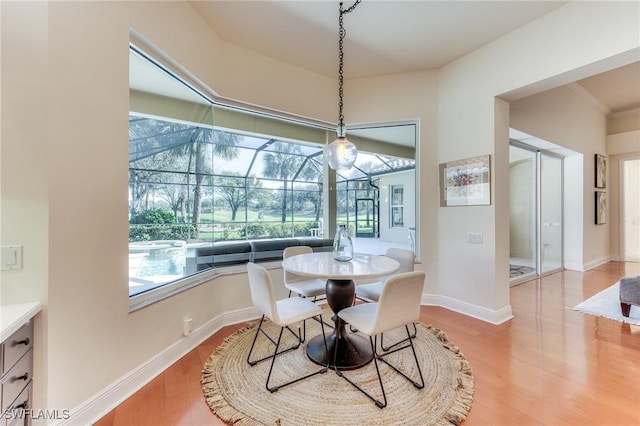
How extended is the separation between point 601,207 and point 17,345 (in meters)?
9.02

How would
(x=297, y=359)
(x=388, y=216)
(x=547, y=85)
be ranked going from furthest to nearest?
1. (x=388, y=216)
2. (x=547, y=85)
3. (x=297, y=359)

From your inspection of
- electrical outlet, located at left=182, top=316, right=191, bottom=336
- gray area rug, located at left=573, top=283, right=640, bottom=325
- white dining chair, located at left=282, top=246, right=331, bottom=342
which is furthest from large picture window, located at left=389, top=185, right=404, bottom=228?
electrical outlet, located at left=182, top=316, right=191, bottom=336

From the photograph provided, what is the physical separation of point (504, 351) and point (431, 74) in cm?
336

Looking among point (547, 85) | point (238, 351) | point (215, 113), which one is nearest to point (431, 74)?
point (547, 85)

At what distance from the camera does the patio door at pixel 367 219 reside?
202 inches

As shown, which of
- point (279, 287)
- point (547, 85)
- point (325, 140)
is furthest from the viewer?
point (325, 140)

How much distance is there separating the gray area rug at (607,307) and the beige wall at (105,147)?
1.20 m

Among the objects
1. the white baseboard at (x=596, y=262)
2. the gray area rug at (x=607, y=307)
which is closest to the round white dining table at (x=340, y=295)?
the gray area rug at (x=607, y=307)

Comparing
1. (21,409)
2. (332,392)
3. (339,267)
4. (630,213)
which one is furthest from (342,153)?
(630,213)

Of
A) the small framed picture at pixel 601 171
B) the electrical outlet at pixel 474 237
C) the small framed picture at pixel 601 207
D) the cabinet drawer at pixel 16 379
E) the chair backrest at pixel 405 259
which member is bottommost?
the cabinet drawer at pixel 16 379

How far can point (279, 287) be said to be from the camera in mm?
3412

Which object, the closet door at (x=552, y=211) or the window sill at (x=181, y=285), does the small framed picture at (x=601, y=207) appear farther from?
the window sill at (x=181, y=285)

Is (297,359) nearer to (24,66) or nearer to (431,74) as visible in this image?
(24,66)

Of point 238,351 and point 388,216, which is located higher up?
point 388,216
